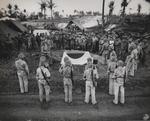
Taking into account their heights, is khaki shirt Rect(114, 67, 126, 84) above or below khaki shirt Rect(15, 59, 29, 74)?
below

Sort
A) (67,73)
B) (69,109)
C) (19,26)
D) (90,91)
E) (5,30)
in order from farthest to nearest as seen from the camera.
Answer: (19,26) → (5,30) → (90,91) → (67,73) → (69,109)

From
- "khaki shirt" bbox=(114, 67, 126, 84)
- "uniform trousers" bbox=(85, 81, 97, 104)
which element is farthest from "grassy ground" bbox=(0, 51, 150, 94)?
"khaki shirt" bbox=(114, 67, 126, 84)

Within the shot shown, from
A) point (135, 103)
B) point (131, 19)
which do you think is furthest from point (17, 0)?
point (131, 19)

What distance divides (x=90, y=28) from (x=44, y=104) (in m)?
19.9

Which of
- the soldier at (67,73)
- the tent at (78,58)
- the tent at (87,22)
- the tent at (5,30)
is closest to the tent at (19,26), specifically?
the tent at (5,30)

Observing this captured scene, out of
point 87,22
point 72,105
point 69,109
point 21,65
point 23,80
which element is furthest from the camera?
point 87,22

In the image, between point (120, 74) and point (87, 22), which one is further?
point (87, 22)

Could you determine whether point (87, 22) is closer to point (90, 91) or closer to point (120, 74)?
point (90, 91)

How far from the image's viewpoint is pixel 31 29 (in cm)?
2077

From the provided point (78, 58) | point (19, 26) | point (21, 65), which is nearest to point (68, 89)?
point (21, 65)

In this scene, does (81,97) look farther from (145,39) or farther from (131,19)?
(131,19)

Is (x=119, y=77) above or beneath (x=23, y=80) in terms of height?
above

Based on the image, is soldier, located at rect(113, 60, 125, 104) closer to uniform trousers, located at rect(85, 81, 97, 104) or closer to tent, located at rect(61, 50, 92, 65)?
uniform trousers, located at rect(85, 81, 97, 104)

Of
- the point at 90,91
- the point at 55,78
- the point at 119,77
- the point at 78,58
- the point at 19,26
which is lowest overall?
the point at 90,91
